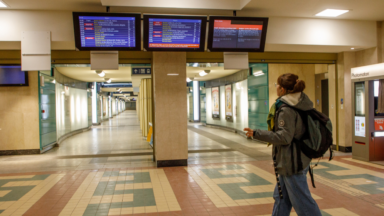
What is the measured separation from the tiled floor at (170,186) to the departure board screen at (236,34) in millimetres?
2672

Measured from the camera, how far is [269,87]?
10602mm

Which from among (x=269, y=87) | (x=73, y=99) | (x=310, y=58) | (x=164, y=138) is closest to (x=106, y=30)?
(x=164, y=138)

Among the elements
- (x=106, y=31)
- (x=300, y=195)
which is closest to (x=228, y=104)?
(x=106, y=31)

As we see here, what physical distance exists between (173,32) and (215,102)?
12.3m

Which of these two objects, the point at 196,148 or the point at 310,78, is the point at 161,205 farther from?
the point at 310,78

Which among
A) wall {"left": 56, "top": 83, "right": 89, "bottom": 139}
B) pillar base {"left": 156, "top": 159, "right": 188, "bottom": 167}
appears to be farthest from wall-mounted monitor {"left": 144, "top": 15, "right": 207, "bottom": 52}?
wall {"left": 56, "top": 83, "right": 89, "bottom": 139}

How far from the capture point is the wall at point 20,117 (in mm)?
8922

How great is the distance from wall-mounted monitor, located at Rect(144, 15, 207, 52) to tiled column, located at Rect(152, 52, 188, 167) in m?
1.16

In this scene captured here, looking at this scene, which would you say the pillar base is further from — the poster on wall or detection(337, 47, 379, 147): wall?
the poster on wall

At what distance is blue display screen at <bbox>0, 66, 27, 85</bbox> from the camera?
28.9 ft

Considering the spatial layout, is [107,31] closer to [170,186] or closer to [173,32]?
[173,32]

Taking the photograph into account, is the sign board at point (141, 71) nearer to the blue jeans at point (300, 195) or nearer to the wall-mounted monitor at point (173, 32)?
the wall-mounted monitor at point (173, 32)

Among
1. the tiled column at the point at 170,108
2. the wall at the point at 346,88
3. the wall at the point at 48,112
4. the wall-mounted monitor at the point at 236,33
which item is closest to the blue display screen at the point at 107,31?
the tiled column at the point at 170,108

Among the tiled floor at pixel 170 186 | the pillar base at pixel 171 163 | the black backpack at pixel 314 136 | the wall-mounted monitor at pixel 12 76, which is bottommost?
the tiled floor at pixel 170 186
